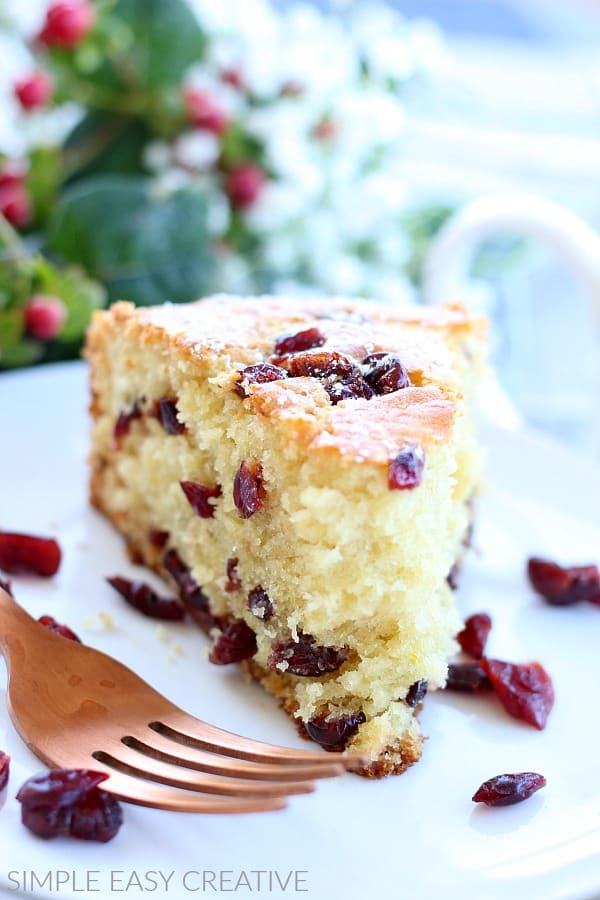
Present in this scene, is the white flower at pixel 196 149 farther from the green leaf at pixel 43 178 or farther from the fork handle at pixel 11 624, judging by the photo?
the fork handle at pixel 11 624

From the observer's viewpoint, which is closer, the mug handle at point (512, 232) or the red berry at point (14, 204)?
the mug handle at point (512, 232)

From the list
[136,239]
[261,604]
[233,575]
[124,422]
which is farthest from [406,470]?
[136,239]

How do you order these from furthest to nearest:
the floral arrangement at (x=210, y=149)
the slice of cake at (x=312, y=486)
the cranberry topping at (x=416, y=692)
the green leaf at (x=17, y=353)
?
the floral arrangement at (x=210, y=149)
the green leaf at (x=17, y=353)
the cranberry topping at (x=416, y=692)
the slice of cake at (x=312, y=486)

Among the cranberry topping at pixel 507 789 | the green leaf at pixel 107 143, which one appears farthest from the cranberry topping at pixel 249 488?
the green leaf at pixel 107 143

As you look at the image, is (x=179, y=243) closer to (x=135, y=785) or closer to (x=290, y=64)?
(x=290, y=64)

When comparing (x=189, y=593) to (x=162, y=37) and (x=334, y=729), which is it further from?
(x=162, y=37)

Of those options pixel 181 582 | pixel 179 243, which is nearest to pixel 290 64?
A: pixel 179 243

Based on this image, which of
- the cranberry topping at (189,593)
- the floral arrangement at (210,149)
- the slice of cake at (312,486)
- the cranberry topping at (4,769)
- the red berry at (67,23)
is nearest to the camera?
the cranberry topping at (4,769)

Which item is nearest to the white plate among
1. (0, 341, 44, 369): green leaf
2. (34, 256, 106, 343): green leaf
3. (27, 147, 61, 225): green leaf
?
(0, 341, 44, 369): green leaf
